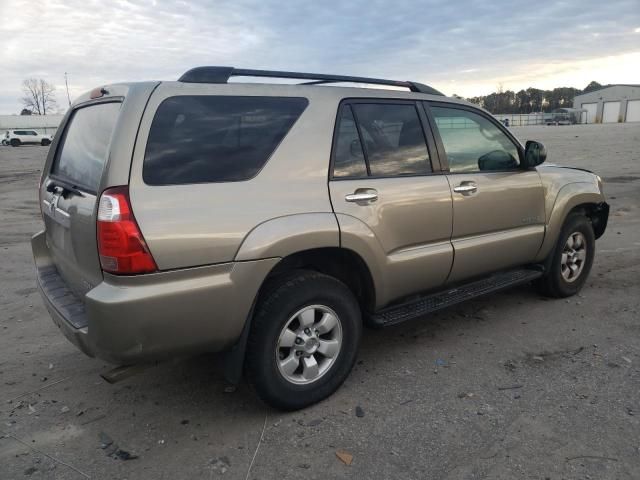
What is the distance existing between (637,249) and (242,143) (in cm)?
576

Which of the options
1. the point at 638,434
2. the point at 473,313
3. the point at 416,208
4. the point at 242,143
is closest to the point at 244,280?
the point at 242,143

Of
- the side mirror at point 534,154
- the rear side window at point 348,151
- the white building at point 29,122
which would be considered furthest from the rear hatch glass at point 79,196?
the white building at point 29,122

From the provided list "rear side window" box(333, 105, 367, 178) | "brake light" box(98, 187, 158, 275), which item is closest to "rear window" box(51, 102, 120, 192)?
"brake light" box(98, 187, 158, 275)

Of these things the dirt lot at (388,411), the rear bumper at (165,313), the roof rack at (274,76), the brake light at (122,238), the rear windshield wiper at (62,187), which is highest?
the roof rack at (274,76)

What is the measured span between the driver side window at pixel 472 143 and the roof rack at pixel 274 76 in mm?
246

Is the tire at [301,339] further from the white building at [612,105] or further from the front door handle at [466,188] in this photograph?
the white building at [612,105]

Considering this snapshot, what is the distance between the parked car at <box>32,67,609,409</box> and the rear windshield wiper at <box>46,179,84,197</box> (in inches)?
0.6

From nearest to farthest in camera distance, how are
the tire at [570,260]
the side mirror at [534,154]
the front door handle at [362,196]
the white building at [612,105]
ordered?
the front door handle at [362,196] → the side mirror at [534,154] → the tire at [570,260] → the white building at [612,105]

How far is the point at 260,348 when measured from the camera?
280cm

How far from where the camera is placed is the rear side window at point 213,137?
257 cm

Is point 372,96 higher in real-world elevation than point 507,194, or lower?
higher

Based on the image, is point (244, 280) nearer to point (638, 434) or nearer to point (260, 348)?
point (260, 348)

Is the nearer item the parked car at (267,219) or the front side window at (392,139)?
the parked car at (267,219)

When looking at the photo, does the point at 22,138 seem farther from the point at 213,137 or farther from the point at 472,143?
the point at 213,137
